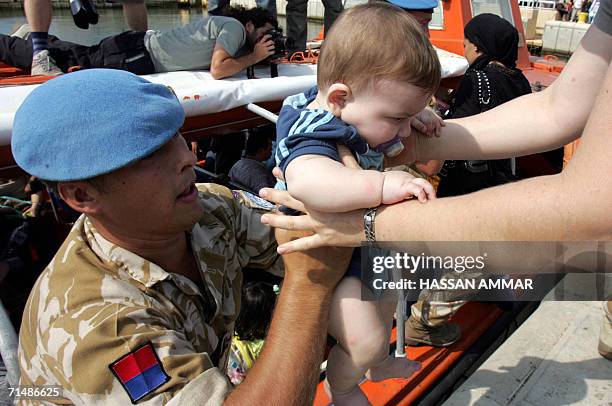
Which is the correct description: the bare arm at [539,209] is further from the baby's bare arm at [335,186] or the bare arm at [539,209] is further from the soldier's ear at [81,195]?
the soldier's ear at [81,195]

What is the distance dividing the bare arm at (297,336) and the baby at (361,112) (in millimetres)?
287

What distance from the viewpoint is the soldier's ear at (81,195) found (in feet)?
4.43

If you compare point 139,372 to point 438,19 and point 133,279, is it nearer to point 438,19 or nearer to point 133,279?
point 133,279

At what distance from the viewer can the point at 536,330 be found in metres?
2.81

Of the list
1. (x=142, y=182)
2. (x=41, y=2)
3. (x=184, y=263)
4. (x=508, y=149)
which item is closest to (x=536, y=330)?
(x=508, y=149)

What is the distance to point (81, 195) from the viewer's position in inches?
54.2

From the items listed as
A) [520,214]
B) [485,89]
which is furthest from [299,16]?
[520,214]

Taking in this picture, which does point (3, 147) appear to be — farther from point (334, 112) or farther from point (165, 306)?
point (334, 112)

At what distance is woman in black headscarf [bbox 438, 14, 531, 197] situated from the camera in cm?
305

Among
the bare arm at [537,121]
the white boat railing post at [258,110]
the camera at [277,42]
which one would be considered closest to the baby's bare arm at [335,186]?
the bare arm at [537,121]

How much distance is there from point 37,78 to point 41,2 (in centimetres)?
108

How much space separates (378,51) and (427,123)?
45cm

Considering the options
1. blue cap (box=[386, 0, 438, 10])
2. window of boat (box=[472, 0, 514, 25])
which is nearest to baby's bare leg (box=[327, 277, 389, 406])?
blue cap (box=[386, 0, 438, 10])

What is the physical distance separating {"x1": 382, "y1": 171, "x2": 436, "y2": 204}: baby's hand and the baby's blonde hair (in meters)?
0.30
